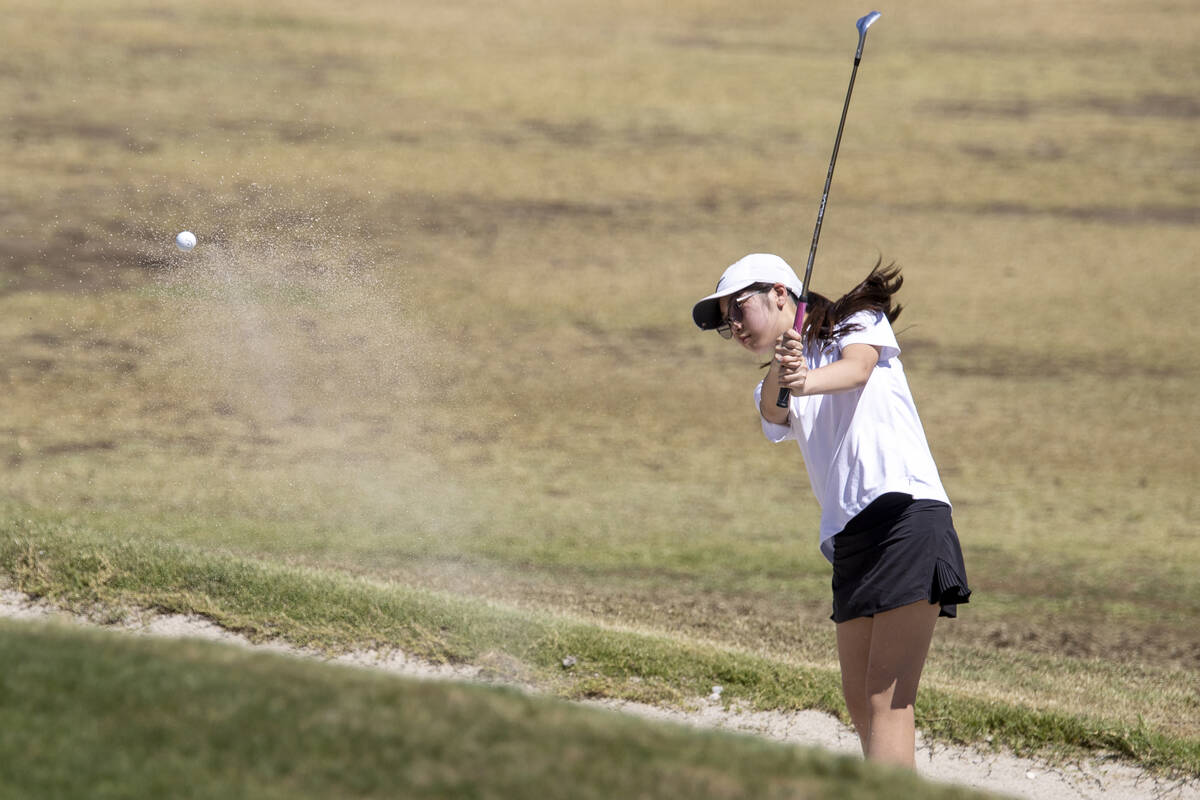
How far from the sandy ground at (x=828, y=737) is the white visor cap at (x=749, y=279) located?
2273 millimetres

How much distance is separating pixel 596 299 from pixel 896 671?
1426cm

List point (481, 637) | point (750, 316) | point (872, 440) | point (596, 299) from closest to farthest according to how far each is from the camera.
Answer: point (872, 440) → point (750, 316) → point (481, 637) → point (596, 299)

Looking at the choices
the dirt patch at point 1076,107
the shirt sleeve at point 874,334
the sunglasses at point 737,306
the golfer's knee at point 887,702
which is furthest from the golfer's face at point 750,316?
A: the dirt patch at point 1076,107

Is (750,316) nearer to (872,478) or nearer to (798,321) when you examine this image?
(798,321)

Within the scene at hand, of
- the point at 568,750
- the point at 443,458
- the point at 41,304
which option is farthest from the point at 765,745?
the point at 41,304

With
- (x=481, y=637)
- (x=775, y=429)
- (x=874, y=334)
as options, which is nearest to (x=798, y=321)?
(x=874, y=334)

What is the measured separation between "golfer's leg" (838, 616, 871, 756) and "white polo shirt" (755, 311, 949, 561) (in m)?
0.36

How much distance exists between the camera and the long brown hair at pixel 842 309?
4.34 meters

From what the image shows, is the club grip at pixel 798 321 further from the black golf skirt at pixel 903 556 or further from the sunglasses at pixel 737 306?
the black golf skirt at pixel 903 556

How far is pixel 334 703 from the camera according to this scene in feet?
12.9

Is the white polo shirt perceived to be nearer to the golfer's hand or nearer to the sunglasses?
the golfer's hand

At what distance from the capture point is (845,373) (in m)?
4.16

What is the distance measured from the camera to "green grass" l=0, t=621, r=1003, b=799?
3535 millimetres

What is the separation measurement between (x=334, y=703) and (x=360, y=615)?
3.28 metres
